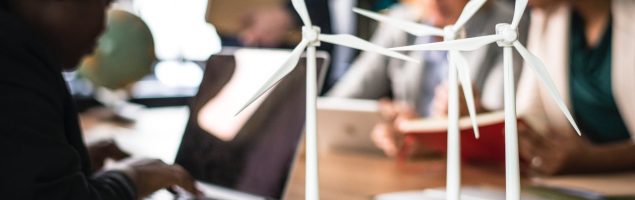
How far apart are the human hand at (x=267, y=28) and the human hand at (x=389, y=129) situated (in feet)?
3.14

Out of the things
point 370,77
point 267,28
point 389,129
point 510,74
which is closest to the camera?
point 510,74

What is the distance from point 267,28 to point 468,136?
128 cm

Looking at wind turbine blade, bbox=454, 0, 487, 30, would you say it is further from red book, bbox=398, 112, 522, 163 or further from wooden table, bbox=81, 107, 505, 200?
red book, bbox=398, 112, 522, 163

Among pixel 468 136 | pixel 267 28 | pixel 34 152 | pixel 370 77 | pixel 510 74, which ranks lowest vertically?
pixel 34 152

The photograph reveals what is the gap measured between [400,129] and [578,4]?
516 millimetres

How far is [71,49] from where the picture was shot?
A: 751 mm

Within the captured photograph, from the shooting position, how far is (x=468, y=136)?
3.44ft

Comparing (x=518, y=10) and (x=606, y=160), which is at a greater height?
(x=606, y=160)

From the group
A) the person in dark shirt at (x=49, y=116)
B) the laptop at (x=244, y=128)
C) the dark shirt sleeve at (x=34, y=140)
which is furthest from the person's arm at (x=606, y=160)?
the dark shirt sleeve at (x=34, y=140)

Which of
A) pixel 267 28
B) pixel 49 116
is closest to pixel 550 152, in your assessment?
pixel 49 116

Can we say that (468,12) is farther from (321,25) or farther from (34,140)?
(321,25)

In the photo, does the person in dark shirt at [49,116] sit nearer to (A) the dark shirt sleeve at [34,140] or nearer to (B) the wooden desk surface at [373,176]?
(A) the dark shirt sleeve at [34,140]

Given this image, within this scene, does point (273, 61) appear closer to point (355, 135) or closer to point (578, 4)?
point (355, 135)

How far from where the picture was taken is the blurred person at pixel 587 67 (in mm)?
1249
